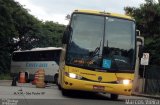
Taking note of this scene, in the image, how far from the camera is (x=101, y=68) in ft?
63.2

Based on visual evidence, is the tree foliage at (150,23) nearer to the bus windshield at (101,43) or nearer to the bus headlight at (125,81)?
the bus windshield at (101,43)

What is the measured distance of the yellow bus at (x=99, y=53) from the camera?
1919 centimetres

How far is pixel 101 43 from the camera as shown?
1952cm

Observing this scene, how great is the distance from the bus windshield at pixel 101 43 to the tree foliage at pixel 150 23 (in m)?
15.5

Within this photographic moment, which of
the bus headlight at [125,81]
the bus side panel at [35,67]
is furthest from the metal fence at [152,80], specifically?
the bus headlight at [125,81]

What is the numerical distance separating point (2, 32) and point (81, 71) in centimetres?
2981

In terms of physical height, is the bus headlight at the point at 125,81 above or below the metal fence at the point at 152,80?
above

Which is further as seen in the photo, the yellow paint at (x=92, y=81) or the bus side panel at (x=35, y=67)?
the bus side panel at (x=35, y=67)

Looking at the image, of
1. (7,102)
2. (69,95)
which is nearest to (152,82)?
(69,95)

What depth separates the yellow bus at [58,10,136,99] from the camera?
63.0 ft

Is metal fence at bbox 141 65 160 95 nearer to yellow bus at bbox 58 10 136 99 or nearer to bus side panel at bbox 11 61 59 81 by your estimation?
bus side panel at bbox 11 61 59 81

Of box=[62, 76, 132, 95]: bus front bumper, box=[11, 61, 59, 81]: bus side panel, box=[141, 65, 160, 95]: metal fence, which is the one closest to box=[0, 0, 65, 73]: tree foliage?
box=[11, 61, 59, 81]: bus side panel

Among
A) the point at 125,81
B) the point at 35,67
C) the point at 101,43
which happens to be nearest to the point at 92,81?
the point at 125,81

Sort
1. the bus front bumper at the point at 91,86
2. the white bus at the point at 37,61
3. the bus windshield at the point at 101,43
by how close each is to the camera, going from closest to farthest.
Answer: the bus front bumper at the point at 91,86 → the bus windshield at the point at 101,43 → the white bus at the point at 37,61
